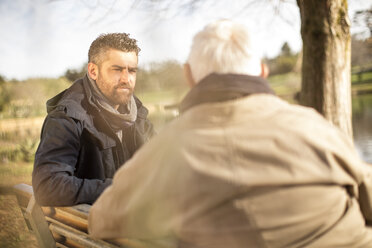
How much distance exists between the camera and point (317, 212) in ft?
4.08

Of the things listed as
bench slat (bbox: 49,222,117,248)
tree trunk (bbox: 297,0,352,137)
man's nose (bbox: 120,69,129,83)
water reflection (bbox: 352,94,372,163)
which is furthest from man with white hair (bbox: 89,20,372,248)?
water reflection (bbox: 352,94,372,163)

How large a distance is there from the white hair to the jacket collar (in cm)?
5

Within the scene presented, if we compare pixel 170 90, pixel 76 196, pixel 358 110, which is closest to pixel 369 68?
pixel 358 110

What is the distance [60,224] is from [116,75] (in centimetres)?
115

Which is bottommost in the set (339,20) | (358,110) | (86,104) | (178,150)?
(358,110)

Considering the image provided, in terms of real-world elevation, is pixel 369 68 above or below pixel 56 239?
above

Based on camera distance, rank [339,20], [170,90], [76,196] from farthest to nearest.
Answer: [170,90] < [339,20] < [76,196]

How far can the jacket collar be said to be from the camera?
125cm

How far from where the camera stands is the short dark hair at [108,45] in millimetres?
2592

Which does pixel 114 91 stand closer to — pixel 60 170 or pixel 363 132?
pixel 60 170

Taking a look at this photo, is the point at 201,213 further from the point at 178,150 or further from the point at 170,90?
the point at 170,90

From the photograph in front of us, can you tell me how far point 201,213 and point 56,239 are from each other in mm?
1198

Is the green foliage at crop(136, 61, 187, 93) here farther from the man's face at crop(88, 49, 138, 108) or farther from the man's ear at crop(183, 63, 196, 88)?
the man's ear at crop(183, 63, 196, 88)

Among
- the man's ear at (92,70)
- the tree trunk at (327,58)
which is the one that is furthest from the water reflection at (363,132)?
the man's ear at (92,70)
